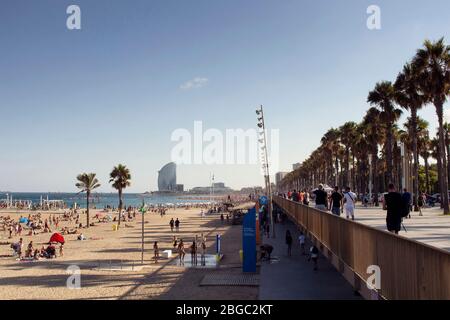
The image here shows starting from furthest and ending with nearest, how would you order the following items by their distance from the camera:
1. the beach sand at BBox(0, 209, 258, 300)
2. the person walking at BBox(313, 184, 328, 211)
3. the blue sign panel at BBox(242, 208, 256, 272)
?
the blue sign panel at BBox(242, 208, 256, 272), the person walking at BBox(313, 184, 328, 211), the beach sand at BBox(0, 209, 258, 300)

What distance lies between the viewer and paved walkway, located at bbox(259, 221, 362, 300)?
47.5 ft

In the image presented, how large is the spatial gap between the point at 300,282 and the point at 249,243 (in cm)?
471

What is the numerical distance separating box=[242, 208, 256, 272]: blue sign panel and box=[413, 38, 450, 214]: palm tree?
→ 18381mm

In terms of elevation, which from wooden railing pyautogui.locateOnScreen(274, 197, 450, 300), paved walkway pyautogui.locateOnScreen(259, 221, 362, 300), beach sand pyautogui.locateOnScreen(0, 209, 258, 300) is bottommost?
beach sand pyautogui.locateOnScreen(0, 209, 258, 300)

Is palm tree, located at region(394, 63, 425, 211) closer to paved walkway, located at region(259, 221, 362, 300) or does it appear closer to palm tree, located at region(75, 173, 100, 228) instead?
paved walkway, located at region(259, 221, 362, 300)

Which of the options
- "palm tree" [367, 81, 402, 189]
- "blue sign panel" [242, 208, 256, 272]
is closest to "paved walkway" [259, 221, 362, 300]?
"blue sign panel" [242, 208, 256, 272]

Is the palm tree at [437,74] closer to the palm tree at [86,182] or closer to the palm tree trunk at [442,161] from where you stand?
the palm tree trunk at [442,161]

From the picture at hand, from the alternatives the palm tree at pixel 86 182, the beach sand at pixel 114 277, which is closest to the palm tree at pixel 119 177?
the palm tree at pixel 86 182

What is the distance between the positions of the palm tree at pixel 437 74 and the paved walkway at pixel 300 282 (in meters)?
16.8

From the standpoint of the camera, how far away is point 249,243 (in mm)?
20984

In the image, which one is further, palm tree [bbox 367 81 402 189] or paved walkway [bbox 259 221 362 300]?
palm tree [bbox 367 81 402 189]

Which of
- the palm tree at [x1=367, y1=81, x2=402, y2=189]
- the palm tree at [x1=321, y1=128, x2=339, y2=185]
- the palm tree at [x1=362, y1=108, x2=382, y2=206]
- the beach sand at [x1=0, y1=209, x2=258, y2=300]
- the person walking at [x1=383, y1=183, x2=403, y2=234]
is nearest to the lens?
the person walking at [x1=383, y1=183, x2=403, y2=234]
